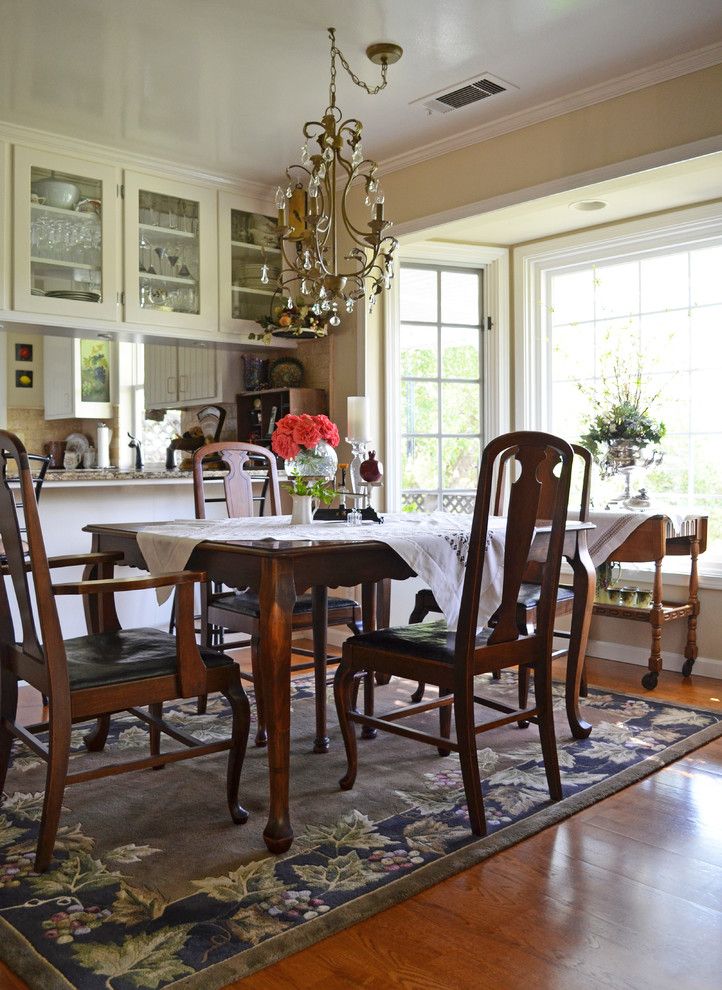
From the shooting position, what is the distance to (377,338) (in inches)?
188

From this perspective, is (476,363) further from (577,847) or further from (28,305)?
(577,847)

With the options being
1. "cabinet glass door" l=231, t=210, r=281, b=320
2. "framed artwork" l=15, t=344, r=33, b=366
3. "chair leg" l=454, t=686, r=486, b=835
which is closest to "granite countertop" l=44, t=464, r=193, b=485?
"cabinet glass door" l=231, t=210, r=281, b=320

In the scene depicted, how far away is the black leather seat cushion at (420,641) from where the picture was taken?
2352 mm

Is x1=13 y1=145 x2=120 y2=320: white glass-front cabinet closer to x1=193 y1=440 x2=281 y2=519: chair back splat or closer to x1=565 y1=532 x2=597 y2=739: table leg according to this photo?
x1=193 y1=440 x2=281 y2=519: chair back splat

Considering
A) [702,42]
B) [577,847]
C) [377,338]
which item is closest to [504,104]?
[702,42]

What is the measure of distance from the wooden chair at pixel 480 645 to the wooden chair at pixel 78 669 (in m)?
0.43

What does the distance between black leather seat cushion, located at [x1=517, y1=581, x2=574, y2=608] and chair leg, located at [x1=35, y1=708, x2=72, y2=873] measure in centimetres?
149

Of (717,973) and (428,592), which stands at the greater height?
(428,592)

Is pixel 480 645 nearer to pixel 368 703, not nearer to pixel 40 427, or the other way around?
Answer: pixel 368 703

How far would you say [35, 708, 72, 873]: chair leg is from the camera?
1.98 m

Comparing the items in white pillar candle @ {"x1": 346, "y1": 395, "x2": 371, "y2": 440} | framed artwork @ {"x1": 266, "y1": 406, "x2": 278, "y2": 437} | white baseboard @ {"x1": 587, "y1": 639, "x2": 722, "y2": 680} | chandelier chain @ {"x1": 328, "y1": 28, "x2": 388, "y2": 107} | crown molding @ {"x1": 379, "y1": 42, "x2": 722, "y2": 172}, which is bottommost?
white baseboard @ {"x1": 587, "y1": 639, "x2": 722, "y2": 680}

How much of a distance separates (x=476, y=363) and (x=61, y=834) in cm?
361

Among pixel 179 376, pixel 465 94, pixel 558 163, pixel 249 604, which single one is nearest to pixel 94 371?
pixel 179 376

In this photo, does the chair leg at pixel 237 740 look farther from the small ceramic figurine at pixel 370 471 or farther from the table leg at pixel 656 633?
the table leg at pixel 656 633
